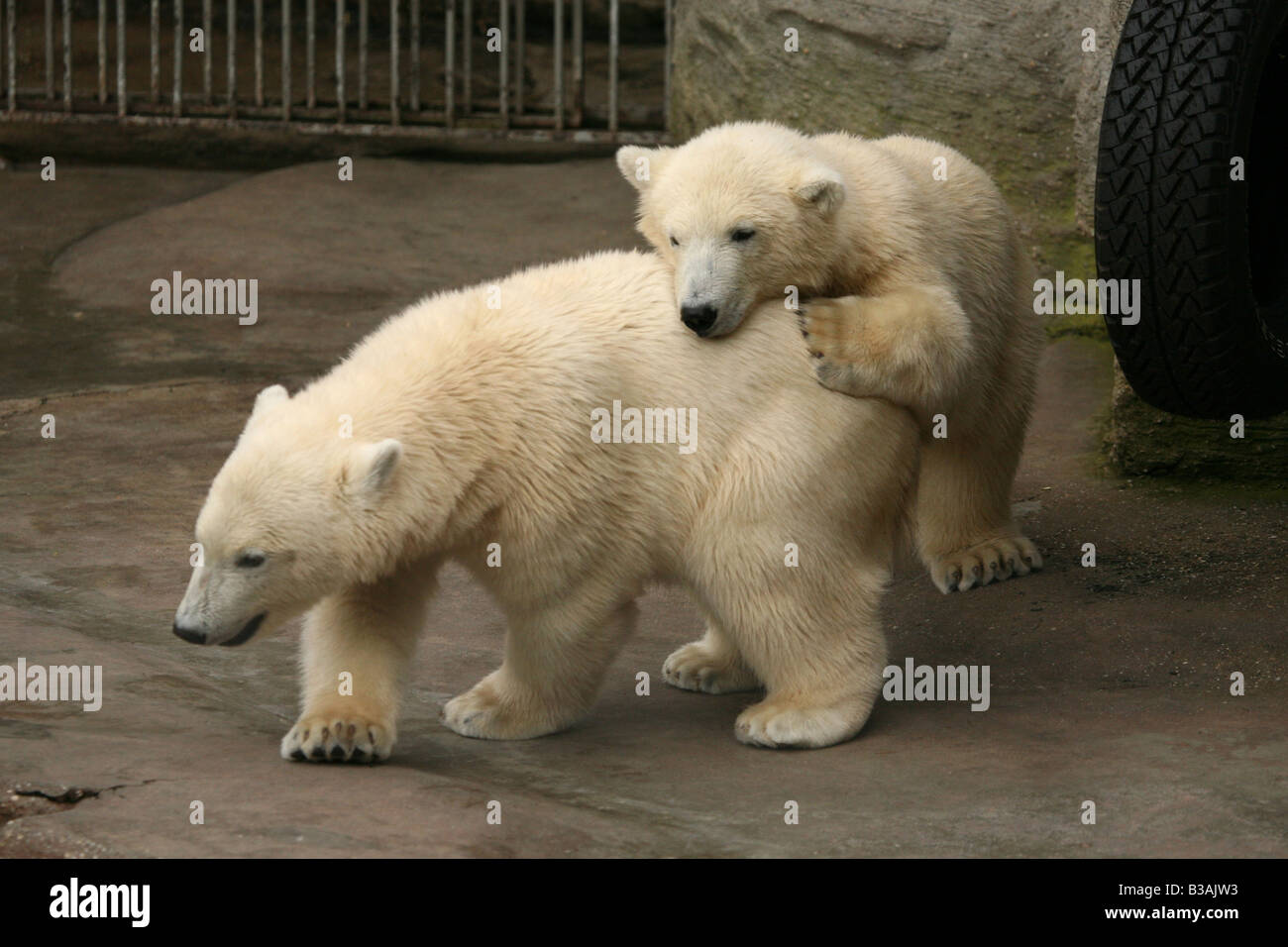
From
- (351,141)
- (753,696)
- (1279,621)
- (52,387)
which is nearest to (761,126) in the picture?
(753,696)

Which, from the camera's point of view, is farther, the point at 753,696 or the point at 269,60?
the point at 269,60

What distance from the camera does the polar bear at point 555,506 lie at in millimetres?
3549

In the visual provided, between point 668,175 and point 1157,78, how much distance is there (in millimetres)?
1238

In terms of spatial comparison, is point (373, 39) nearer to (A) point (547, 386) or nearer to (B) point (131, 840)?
(A) point (547, 386)

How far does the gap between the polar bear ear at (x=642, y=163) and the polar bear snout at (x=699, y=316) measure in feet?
1.90

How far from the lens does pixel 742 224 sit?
13.2 feet

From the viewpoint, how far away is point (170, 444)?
241 inches

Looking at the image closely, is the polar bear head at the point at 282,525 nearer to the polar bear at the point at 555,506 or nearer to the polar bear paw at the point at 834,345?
the polar bear at the point at 555,506

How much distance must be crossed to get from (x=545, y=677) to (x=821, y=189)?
4.13 feet

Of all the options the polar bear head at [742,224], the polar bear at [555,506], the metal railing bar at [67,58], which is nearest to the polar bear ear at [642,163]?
the polar bear head at [742,224]

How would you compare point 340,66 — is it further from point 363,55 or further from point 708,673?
point 708,673

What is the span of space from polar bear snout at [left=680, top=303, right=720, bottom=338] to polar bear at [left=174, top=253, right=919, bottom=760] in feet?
0.15

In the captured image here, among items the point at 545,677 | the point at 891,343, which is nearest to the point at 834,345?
the point at 891,343

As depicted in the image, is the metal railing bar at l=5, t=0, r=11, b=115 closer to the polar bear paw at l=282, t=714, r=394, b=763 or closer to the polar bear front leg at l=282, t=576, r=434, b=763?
the polar bear front leg at l=282, t=576, r=434, b=763
